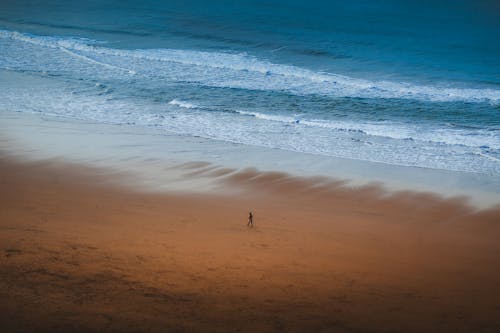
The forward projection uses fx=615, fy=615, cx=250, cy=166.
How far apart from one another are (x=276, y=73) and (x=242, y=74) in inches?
64.4

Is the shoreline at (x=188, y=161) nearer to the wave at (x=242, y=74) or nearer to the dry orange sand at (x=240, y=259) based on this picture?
the dry orange sand at (x=240, y=259)

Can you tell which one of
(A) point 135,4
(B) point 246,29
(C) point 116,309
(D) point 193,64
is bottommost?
(C) point 116,309

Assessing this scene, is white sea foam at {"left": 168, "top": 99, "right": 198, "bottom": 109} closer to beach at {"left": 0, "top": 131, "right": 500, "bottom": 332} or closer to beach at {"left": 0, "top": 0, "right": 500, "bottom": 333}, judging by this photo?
beach at {"left": 0, "top": 0, "right": 500, "bottom": 333}

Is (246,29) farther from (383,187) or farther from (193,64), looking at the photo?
(383,187)

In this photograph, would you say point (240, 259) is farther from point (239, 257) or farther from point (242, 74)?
point (242, 74)

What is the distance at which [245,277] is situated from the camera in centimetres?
766

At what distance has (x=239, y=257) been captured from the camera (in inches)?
328

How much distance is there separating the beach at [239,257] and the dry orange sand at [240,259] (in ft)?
0.07

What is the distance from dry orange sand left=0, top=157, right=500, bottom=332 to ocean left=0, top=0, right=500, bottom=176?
4000mm

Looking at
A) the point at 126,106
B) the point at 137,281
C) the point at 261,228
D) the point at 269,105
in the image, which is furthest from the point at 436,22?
the point at 137,281

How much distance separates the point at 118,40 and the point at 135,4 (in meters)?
13.1

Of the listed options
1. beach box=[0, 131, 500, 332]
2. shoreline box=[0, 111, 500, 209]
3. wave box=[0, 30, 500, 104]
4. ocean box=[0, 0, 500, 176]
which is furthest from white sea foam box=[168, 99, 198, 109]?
beach box=[0, 131, 500, 332]

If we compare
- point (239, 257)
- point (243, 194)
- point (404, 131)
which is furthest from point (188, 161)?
point (404, 131)

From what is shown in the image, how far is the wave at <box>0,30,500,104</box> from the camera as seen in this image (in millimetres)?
22641
